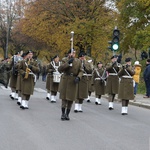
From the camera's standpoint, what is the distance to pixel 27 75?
43.6ft

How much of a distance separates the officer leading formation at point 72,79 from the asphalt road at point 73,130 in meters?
0.51

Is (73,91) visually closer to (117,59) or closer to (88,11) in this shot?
(117,59)

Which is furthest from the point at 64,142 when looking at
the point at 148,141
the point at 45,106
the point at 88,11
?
the point at 88,11

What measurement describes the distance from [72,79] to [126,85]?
8.70ft

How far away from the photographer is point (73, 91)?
37.0 ft

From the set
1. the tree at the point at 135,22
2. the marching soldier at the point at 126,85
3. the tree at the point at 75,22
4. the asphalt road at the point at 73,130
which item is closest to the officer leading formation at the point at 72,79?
the marching soldier at the point at 126,85

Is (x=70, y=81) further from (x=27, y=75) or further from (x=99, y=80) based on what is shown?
(x=99, y=80)

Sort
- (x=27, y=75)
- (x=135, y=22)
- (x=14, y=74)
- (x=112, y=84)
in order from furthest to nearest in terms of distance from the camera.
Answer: (x=135, y=22) → (x=14, y=74) → (x=112, y=84) → (x=27, y=75)

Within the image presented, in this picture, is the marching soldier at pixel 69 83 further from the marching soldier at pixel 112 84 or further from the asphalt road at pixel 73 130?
the marching soldier at pixel 112 84

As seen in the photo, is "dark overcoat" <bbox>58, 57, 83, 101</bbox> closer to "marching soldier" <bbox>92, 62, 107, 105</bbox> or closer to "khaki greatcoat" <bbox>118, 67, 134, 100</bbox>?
"khaki greatcoat" <bbox>118, 67, 134, 100</bbox>

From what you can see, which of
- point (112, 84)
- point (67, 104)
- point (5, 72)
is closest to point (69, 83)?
point (67, 104)

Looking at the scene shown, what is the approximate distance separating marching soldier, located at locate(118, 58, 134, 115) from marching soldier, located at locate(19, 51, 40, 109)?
2.71 meters

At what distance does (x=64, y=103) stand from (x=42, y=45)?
44699 mm

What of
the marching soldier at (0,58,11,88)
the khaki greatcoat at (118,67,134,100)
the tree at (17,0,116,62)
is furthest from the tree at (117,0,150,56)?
the khaki greatcoat at (118,67,134,100)
